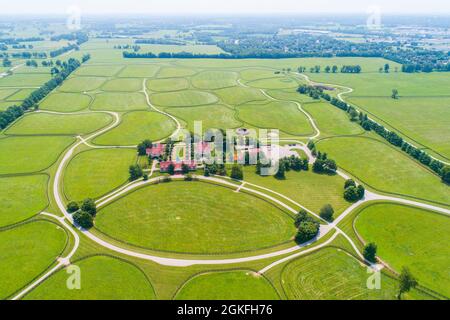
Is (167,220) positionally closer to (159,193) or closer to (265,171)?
(159,193)

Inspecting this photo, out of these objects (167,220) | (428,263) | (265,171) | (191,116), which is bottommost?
(428,263)

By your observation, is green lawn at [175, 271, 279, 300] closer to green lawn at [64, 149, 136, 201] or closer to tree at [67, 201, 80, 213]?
tree at [67, 201, 80, 213]

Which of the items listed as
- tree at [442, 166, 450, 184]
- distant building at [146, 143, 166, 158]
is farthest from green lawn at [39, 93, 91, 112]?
tree at [442, 166, 450, 184]

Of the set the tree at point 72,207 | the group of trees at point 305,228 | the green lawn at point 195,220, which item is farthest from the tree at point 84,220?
the group of trees at point 305,228

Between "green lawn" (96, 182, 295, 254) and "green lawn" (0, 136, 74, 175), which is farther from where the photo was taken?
"green lawn" (0, 136, 74, 175)

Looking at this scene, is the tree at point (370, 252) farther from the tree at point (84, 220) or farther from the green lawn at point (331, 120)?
the green lawn at point (331, 120)

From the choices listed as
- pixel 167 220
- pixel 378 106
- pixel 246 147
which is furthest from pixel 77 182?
pixel 378 106
